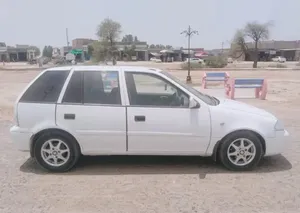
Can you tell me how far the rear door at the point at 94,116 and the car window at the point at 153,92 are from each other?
208mm

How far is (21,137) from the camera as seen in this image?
502 centimetres

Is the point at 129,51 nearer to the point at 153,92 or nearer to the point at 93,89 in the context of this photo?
the point at 153,92

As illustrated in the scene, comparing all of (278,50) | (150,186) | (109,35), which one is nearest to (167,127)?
(150,186)

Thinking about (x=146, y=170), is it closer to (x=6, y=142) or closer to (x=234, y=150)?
(x=234, y=150)

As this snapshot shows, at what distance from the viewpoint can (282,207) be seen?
3863mm

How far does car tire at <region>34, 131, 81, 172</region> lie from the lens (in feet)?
16.5

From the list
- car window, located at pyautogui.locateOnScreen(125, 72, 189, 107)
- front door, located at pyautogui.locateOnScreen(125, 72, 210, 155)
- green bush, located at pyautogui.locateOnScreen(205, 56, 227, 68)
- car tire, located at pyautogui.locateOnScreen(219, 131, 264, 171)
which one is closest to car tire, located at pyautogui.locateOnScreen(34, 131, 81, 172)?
front door, located at pyautogui.locateOnScreen(125, 72, 210, 155)

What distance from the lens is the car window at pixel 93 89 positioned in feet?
16.5

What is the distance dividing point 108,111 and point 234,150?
191 centimetres

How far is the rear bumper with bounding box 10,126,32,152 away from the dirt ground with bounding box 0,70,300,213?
15.5 inches

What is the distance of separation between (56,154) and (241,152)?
8.84 feet

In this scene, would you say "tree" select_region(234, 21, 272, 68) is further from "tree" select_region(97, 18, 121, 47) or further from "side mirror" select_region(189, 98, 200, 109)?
"side mirror" select_region(189, 98, 200, 109)

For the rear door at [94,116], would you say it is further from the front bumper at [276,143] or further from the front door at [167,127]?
the front bumper at [276,143]

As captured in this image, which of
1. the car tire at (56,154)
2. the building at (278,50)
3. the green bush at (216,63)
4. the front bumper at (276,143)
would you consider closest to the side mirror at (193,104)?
the front bumper at (276,143)
